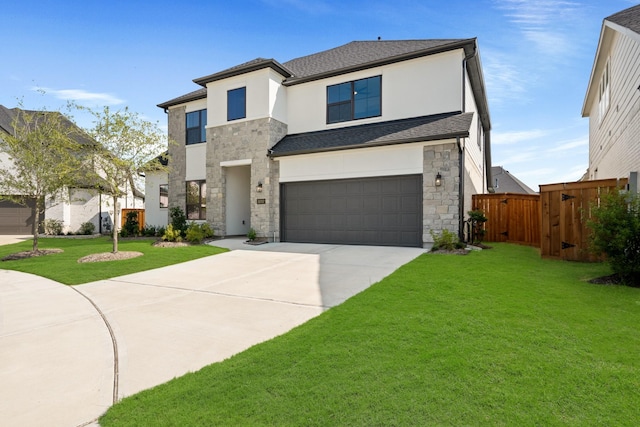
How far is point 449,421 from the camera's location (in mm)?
2059

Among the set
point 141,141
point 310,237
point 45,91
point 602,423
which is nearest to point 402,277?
point 602,423

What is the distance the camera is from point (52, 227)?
62.3 ft

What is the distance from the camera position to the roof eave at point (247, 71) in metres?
12.4

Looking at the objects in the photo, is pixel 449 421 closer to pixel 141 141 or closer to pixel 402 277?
pixel 402 277

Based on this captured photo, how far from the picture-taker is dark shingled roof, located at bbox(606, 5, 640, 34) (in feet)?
23.2

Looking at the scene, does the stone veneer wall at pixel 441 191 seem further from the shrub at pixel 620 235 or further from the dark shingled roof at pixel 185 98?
the dark shingled roof at pixel 185 98

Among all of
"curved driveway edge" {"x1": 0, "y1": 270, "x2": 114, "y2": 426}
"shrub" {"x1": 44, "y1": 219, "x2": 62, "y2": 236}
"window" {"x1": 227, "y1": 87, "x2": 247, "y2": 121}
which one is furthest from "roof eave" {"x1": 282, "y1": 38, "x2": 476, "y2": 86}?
"shrub" {"x1": 44, "y1": 219, "x2": 62, "y2": 236}

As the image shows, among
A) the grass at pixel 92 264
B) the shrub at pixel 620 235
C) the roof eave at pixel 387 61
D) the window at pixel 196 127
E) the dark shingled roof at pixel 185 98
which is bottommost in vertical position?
the grass at pixel 92 264

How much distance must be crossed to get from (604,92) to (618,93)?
3370mm

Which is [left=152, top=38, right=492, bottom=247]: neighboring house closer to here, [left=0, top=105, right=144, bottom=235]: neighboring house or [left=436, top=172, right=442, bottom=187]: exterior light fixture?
[left=436, top=172, right=442, bottom=187]: exterior light fixture

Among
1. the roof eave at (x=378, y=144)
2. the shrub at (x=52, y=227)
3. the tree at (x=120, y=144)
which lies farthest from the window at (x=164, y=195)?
the roof eave at (x=378, y=144)

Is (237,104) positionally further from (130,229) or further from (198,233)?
(130,229)

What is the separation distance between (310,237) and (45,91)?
10540mm

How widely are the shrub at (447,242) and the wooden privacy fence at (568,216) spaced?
203 cm
